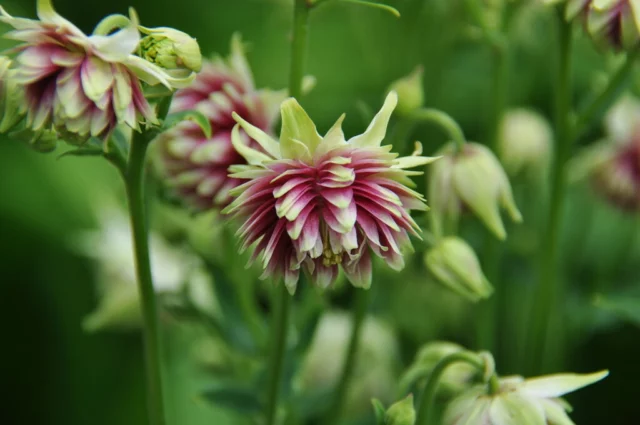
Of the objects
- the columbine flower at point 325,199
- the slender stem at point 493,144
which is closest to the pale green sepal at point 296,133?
the columbine flower at point 325,199

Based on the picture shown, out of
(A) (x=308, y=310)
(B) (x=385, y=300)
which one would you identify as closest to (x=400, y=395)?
(A) (x=308, y=310)

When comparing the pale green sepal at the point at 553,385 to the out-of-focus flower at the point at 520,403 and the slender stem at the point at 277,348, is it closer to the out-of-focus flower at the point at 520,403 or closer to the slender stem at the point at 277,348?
the out-of-focus flower at the point at 520,403

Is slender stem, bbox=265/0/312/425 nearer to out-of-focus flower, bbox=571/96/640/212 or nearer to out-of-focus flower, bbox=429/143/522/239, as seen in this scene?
out-of-focus flower, bbox=429/143/522/239

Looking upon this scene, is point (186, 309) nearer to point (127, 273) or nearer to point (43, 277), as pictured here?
point (127, 273)

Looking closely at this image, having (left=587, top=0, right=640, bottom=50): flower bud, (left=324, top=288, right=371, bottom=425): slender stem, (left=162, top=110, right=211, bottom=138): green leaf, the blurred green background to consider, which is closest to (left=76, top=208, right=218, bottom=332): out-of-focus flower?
the blurred green background

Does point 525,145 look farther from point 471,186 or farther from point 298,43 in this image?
point 298,43

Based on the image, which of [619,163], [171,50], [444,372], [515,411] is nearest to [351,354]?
[444,372]
